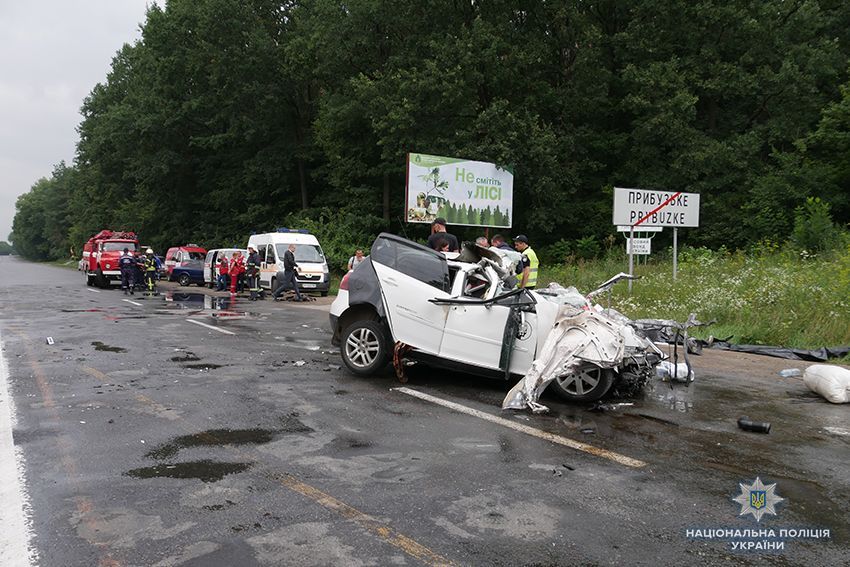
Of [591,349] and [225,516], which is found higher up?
[591,349]

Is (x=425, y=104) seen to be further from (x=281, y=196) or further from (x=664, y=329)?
(x=664, y=329)

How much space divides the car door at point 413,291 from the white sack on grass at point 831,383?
4.32m

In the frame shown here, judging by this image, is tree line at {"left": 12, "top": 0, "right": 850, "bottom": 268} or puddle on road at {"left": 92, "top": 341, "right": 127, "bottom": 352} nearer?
puddle on road at {"left": 92, "top": 341, "right": 127, "bottom": 352}

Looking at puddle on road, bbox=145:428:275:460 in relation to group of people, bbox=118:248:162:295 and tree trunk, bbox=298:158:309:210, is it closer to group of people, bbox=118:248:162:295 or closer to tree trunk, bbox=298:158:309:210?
group of people, bbox=118:248:162:295

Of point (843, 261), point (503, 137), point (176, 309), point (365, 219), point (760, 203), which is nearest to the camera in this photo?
point (843, 261)

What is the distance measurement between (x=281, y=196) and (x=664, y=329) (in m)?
35.3

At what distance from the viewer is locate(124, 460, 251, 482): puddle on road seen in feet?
14.1

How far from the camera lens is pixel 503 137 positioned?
2612 centimetres

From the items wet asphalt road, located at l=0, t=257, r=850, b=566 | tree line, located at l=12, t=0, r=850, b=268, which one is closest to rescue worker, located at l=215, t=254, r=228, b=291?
tree line, located at l=12, t=0, r=850, b=268

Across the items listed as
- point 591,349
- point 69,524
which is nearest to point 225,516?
point 69,524

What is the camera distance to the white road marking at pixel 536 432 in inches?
189

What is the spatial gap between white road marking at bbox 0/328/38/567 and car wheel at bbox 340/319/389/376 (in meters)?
3.59

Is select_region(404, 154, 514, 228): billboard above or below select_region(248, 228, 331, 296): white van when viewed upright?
above

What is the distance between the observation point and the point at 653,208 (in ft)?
47.7
